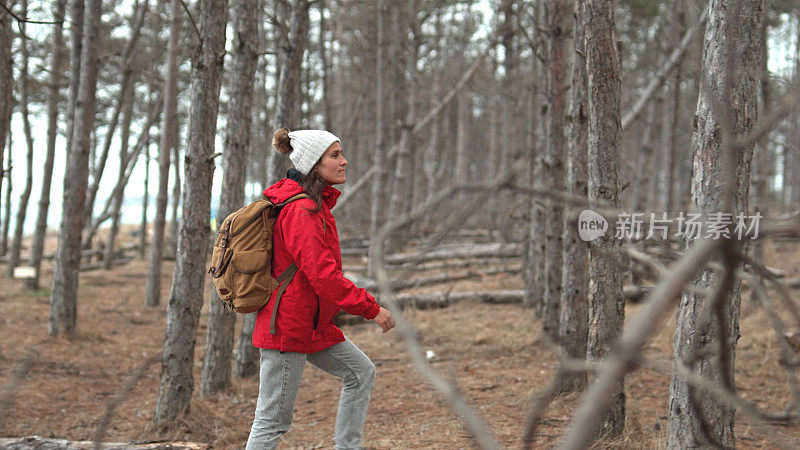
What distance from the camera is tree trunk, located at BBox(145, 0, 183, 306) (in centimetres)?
948

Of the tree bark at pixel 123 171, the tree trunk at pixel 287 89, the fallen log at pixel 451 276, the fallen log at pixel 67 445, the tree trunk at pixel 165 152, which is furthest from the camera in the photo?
the tree bark at pixel 123 171

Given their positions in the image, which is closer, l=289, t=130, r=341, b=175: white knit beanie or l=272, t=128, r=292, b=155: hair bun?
l=289, t=130, r=341, b=175: white knit beanie

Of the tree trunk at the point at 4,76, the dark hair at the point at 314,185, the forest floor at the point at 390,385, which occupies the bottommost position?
the forest floor at the point at 390,385

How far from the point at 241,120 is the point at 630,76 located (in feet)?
59.3

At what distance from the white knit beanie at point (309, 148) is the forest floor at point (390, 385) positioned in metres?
1.44

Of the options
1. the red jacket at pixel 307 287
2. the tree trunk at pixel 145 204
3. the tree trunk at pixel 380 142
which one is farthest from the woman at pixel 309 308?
the tree trunk at pixel 145 204

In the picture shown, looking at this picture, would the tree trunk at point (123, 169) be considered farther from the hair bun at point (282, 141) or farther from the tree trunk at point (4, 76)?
the hair bun at point (282, 141)

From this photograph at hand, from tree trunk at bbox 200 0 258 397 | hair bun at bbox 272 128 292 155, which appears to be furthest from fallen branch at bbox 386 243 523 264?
hair bun at bbox 272 128 292 155

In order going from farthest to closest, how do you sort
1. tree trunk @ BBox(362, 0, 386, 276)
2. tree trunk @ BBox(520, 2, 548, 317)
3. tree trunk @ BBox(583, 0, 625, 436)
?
tree trunk @ BBox(362, 0, 386, 276)
tree trunk @ BBox(520, 2, 548, 317)
tree trunk @ BBox(583, 0, 625, 436)

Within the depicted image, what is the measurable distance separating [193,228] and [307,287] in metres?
1.95

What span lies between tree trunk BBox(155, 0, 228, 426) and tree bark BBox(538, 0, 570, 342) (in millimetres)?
3599

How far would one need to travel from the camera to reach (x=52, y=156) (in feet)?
40.7

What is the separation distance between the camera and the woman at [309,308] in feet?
9.82

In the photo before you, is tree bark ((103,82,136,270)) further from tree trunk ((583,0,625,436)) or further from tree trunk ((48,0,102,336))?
tree trunk ((583,0,625,436))
